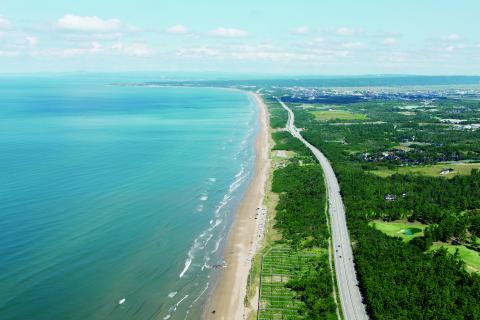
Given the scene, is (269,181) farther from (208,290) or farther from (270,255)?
(208,290)

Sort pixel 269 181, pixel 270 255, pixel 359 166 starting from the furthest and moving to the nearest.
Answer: pixel 359 166 < pixel 269 181 < pixel 270 255

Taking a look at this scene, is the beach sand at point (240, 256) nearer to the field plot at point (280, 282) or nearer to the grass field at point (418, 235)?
the field plot at point (280, 282)

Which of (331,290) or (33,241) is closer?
(331,290)

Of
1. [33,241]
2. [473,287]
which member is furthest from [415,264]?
[33,241]

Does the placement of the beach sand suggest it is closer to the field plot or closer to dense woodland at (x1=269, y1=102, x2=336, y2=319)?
the field plot

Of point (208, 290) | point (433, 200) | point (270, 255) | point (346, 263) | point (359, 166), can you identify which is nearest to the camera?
point (208, 290)

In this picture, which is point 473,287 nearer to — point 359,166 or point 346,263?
point 346,263
